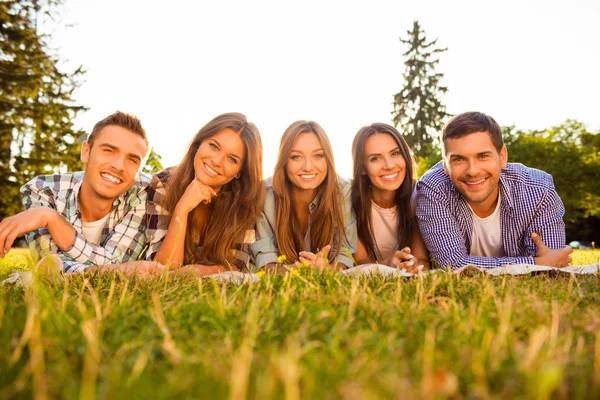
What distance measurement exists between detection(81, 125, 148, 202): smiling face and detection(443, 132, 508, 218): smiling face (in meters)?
3.32

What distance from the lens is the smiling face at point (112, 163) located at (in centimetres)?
499

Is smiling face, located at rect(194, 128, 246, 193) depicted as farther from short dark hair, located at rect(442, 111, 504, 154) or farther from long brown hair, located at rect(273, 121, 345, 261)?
short dark hair, located at rect(442, 111, 504, 154)

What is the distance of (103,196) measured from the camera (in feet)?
16.6

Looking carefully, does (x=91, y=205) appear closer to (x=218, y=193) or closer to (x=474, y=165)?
(x=218, y=193)

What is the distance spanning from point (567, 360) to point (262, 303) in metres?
1.26

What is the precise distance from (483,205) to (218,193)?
9.98 feet

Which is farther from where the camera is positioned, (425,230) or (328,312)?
(425,230)

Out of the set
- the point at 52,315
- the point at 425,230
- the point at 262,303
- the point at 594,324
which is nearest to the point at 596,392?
the point at 594,324

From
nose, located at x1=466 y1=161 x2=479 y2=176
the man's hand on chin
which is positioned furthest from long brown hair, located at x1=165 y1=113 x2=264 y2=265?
nose, located at x1=466 y1=161 x2=479 y2=176

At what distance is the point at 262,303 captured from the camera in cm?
229

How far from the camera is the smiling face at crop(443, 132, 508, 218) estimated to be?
5246 millimetres

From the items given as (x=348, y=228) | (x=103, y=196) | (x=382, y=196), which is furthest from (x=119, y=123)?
(x=382, y=196)

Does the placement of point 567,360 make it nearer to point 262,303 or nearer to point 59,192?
point 262,303

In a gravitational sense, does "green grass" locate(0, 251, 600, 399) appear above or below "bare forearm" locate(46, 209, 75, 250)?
below
